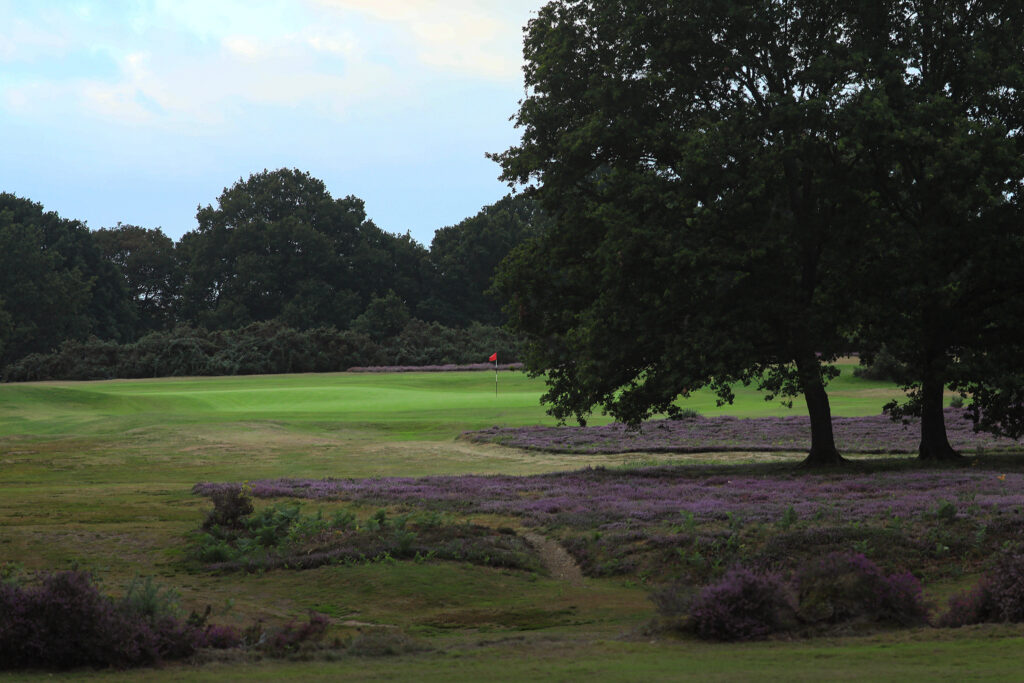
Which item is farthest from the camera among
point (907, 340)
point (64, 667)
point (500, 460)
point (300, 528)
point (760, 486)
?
point (500, 460)

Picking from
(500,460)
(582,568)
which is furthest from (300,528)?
(500,460)

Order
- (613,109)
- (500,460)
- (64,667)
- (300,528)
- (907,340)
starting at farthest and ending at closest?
(500,460), (613,109), (907,340), (300,528), (64,667)

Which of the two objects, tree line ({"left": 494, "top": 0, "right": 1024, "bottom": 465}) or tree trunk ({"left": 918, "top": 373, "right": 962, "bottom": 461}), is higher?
tree line ({"left": 494, "top": 0, "right": 1024, "bottom": 465})

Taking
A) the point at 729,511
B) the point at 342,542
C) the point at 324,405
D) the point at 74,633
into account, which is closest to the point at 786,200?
the point at 729,511

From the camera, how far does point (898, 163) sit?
26016 millimetres

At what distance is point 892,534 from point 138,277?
376 feet

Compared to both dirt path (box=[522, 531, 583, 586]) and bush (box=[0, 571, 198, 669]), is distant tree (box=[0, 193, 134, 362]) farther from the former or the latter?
bush (box=[0, 571, 198, 669])

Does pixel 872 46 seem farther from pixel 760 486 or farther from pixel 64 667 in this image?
pixel 64 667

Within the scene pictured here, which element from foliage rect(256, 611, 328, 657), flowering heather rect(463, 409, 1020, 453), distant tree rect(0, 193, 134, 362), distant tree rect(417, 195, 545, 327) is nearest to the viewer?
foliage rect(256, 611, 328, 657)

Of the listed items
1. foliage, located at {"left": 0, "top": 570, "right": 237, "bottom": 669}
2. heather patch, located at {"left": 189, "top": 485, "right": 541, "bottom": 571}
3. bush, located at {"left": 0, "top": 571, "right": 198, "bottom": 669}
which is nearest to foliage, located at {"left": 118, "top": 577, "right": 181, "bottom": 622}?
foliage, located at {"left": 0, "top": 570, "right": 237, "bottom": 669}

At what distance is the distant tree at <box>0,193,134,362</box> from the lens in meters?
96.1

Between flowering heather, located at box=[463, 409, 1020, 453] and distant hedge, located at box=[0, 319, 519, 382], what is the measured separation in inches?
1377

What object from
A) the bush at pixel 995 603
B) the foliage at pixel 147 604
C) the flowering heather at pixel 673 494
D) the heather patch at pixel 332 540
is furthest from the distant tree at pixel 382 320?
the bush at pixel 995 603

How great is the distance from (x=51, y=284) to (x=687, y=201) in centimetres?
8486
